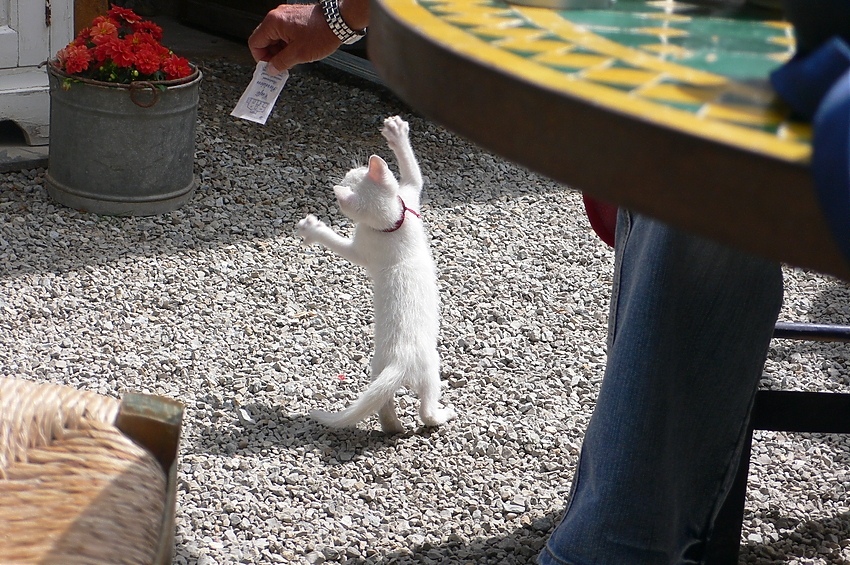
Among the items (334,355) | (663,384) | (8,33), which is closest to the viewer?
(663,384)

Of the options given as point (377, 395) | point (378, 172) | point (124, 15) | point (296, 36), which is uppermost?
point (296, 36)

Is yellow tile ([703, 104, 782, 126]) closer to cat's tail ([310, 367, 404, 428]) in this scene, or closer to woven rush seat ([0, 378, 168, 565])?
woven rush seat ([0, 378, 168, 565])

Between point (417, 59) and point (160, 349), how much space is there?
77.0 inches

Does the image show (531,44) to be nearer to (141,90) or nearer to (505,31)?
(505,31)

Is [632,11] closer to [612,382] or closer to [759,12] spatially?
[759,12]

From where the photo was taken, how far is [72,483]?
1.01 metres

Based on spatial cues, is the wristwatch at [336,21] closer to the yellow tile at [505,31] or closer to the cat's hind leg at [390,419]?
the cat's hind leg at [390,419]

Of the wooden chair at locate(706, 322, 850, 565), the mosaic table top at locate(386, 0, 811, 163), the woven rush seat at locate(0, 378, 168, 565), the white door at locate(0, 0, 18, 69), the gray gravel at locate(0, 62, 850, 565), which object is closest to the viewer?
the mosaic table top at locate(386, 0, 811, 163)

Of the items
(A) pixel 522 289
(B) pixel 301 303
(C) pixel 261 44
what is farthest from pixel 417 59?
(A) pixel 522 289

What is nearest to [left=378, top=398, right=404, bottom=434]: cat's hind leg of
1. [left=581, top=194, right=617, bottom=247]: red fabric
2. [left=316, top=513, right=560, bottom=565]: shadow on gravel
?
[left=316, top=513, right=560, bottom=565]: shadow on gravel

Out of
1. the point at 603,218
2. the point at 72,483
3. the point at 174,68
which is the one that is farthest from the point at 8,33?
the point at 72,483

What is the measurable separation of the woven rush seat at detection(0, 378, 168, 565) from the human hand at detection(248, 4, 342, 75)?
890mm

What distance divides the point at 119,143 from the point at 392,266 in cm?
161

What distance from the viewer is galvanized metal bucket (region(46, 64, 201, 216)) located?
10.2ft
